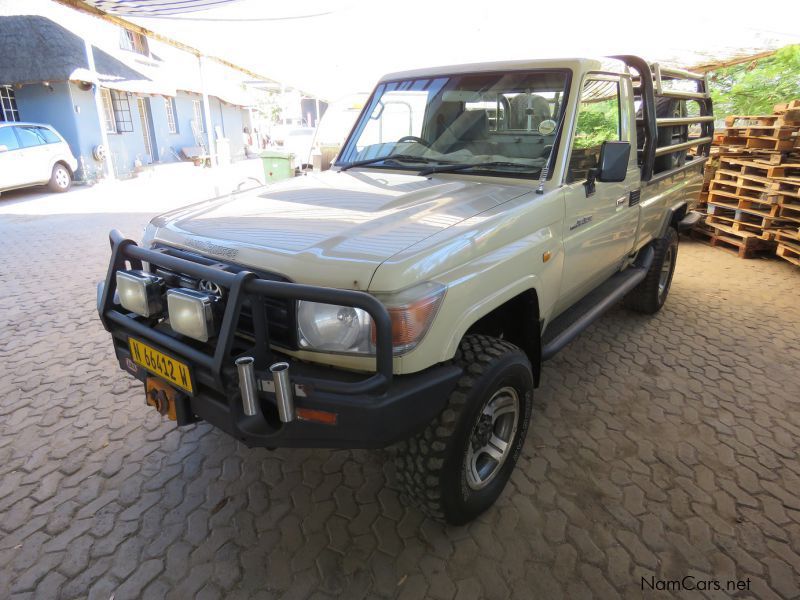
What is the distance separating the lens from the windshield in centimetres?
297

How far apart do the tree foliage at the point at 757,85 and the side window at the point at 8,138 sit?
1457 centimetres

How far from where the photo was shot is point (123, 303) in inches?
91.4

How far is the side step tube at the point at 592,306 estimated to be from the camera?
9.66ft

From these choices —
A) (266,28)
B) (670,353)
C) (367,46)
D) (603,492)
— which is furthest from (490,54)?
(603,492)

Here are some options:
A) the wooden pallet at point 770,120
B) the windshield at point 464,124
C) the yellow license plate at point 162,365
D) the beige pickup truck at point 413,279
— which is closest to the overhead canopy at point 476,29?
the wooden pallet at point 770,120

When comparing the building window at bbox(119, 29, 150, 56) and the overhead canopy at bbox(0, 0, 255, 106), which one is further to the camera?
the building window at bbox(119, 29, 150, 56)

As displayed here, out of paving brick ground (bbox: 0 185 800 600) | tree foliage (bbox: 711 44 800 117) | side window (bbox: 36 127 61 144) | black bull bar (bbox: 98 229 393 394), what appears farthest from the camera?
side window (bbox: 36 127 61 144)

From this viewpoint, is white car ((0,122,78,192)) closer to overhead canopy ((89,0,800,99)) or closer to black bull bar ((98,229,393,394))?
overhead canopy ((89,0,800,99))

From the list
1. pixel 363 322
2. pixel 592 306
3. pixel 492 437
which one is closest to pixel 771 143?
pixel 592 306

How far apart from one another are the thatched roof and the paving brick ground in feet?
46.6

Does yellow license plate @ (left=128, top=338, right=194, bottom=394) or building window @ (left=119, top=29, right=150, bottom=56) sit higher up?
building window @ (left=119, top=29, right=150, bottom=56)

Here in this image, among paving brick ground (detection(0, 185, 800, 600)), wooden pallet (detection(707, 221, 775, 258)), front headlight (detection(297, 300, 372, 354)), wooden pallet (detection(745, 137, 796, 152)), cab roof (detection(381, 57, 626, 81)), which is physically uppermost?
cab roof (detection(381, 57, 626, 81))

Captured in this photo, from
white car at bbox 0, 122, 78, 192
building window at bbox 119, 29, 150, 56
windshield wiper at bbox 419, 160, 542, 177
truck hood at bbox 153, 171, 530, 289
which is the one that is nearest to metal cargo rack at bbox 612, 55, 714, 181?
windshield wiper at bbox 419, 160, 542, 177

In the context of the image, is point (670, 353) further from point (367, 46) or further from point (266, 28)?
point (367, 46)
